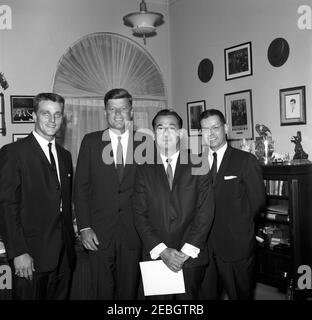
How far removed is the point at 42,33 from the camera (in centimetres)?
563

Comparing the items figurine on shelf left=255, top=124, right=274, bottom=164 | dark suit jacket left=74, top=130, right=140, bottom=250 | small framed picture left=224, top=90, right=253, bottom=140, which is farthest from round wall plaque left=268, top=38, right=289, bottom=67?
dark suit jacket left=74, top=130, right=140, bottom=250

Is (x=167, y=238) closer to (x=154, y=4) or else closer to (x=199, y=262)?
(x=199, y=262)

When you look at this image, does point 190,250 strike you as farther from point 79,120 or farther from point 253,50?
point 79,120

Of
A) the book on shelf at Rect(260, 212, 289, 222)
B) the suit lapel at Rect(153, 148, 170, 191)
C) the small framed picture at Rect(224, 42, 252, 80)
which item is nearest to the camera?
the suit lapel at Rect(153, 148, 170, 191)

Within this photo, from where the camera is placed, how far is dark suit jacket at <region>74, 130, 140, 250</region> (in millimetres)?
2650

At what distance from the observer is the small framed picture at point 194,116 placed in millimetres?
6012

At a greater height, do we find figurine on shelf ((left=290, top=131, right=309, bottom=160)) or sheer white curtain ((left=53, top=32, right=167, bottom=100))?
sheer white curtain ((left=53, top=32, right=167, bottom=100))

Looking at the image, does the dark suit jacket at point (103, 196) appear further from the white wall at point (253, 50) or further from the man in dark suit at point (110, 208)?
the white wall at point (253, 50)

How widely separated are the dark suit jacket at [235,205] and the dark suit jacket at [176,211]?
269 millimetres

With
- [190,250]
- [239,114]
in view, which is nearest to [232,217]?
[190,250]

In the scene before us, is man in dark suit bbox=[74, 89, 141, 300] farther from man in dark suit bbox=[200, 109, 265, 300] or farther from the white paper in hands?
man in dark suit bbox=[200, 109, 265, 300]

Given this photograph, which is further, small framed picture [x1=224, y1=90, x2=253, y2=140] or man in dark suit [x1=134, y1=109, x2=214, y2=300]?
small framed picture [x1=224, y1=90, x2=253, y2=140]

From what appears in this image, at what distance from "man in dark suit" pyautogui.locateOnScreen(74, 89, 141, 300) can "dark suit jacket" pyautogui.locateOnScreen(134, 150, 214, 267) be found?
173mm

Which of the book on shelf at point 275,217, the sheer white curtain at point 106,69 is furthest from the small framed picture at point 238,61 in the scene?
the book on shelf at point 275,217
